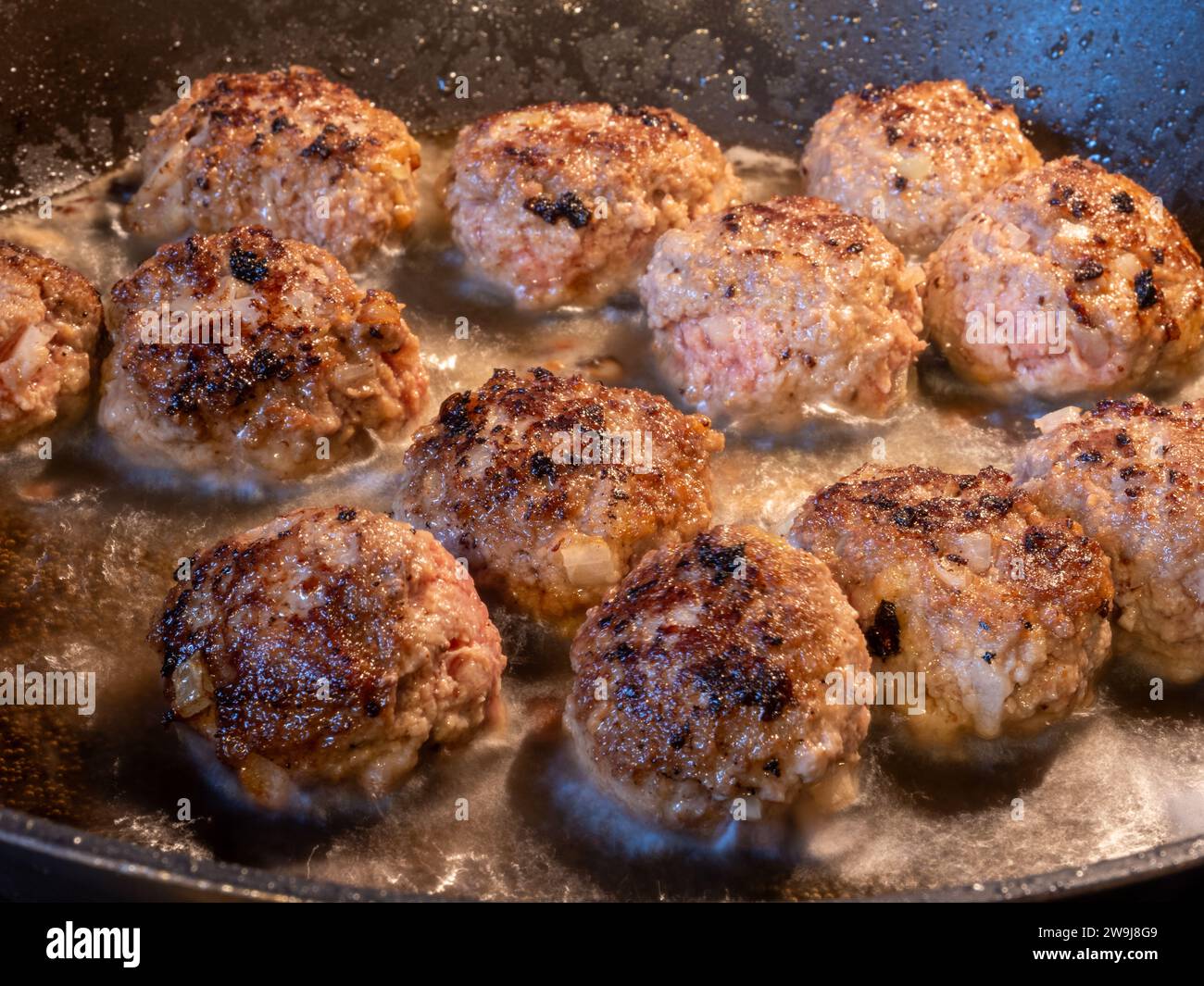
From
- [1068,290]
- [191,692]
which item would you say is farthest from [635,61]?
[191,692]

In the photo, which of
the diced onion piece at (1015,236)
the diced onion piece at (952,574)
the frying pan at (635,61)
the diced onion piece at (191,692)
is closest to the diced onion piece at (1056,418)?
the diced onion piece at (1015,236)

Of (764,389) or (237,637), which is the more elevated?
(764,389)

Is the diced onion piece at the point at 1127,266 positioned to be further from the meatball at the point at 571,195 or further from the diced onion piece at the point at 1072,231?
the meatball at the point at 571,195

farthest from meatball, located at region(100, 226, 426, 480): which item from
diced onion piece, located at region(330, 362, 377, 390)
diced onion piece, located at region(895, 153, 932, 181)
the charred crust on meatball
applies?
diced onion piece, located at region(895, 153, 932, 181)

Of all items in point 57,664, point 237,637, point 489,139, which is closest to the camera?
point 237,637

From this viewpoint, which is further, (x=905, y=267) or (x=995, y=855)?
(x=905, y=267)

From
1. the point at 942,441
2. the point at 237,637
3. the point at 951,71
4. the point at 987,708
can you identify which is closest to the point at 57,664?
the point at 237,637

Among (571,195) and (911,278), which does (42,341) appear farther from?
(911,278)

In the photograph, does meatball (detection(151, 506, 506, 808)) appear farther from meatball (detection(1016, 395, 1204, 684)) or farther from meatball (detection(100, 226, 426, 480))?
meatball (detection(1016, 395, 1204, 684))
